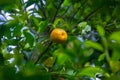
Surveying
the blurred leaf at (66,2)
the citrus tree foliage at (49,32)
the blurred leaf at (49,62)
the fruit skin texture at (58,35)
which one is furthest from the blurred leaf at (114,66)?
the blurred leaf at (66,2)

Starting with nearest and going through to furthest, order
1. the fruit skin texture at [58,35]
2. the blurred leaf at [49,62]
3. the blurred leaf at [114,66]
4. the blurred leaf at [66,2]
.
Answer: the blurred leaf at [114,66]
the fruit skin texture at [58,35]
the blurred leaf at [49,62]
the blurred leaf at [66,2]

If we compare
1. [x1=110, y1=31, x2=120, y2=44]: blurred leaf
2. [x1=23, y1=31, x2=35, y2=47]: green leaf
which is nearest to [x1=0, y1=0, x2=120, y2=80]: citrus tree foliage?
[x1=23, y1=31, x2=35, y2=47]: green leaf

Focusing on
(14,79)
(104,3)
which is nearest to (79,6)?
(104,3)

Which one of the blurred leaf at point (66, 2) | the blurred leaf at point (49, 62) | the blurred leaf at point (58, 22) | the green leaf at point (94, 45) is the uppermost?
the green leaf at point (94, 45)

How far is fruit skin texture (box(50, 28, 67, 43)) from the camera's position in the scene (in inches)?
60.8

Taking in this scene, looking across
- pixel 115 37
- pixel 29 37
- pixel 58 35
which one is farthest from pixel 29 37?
pixel 115 37

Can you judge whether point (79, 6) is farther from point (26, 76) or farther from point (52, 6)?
point (26, 76)

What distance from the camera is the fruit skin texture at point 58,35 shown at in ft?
5.06

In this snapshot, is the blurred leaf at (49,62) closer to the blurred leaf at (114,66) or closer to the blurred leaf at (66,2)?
the blurred leaf at (66,2)

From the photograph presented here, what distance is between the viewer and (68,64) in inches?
53.2

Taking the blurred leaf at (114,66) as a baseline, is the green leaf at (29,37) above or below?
below

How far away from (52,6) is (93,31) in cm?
29

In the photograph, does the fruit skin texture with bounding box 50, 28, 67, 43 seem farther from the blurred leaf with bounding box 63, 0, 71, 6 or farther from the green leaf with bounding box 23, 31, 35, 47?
the blurred leaf with bounding box 63, 0, 71, 6

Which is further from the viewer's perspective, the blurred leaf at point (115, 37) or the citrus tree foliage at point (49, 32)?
the citrus tree foliage at point (49, 32)
